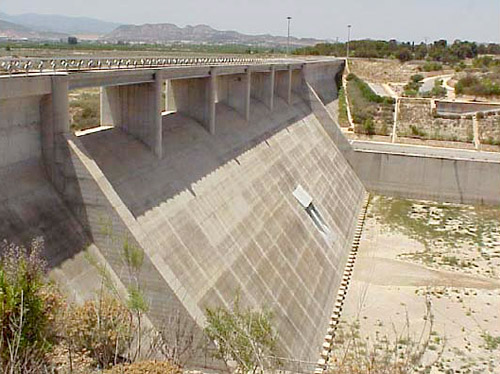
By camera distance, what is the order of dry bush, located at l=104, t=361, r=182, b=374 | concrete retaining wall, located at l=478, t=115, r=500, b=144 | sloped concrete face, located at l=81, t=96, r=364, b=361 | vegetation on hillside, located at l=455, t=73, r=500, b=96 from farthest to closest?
1. vegetation on hillside, located at l=455, t=73, r=500, b=96
2. concrete retaining wall, located at l=478, t=115, r=500, b=144
3. sloped concrete face, located at l=81, t=96, r=364, b=361
4. dry bush, located at l=104, t=361, r=182, b=374

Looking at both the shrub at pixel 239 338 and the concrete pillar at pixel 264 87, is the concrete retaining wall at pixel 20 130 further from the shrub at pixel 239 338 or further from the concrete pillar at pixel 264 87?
the concrete pillar at pixel 264 87

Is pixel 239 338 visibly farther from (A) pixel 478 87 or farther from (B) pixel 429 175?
(A) pixel 478 87

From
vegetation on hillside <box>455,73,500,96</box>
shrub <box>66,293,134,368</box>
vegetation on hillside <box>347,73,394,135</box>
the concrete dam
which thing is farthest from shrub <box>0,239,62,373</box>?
vegetation on hillside <box>455,73,500,96</box>

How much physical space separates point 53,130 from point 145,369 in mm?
6425

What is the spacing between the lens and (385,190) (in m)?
35.4

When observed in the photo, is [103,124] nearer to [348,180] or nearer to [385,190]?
[348,180]

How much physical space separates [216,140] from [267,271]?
20.7 feet

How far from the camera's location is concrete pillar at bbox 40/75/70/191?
12.9m

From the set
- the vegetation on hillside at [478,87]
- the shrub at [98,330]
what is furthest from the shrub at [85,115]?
the vegetation on hillside at [478,87]

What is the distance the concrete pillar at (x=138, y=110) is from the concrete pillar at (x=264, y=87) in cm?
1367

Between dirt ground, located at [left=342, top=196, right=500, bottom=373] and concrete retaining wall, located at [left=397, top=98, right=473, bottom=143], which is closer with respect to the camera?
dirt ground, located at [left=342, top=196, right=500, bottom=373]

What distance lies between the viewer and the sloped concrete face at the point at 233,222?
15047 millimetres

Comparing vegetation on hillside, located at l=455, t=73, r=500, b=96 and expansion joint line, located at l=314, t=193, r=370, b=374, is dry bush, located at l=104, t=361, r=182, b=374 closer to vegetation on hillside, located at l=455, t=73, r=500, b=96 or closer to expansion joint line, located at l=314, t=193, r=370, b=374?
expansion joint line, located at l=314, t=193, r=370, b=374

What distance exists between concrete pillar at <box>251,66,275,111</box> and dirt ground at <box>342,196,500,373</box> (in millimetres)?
7989
